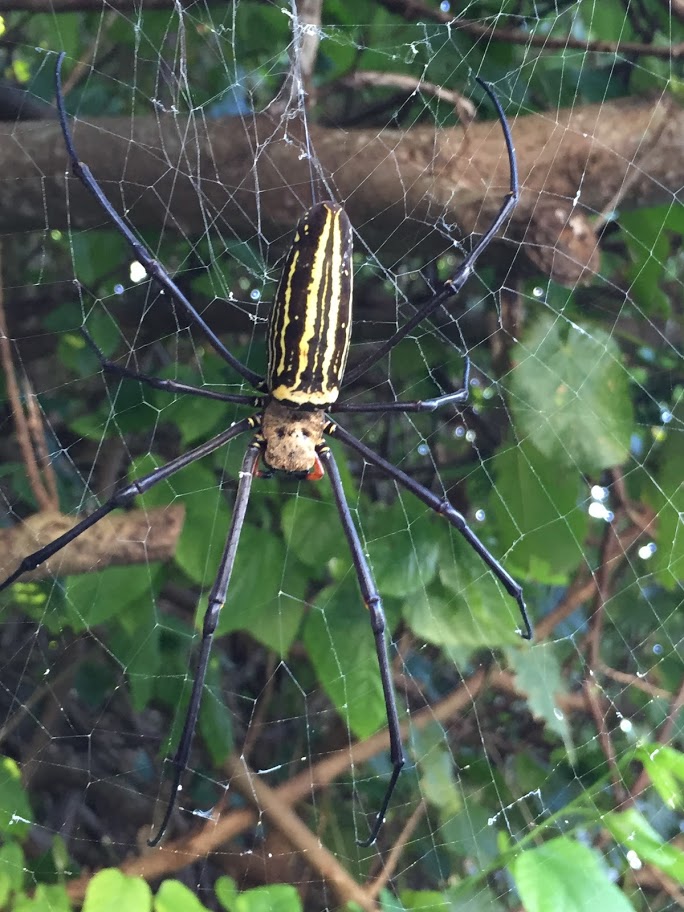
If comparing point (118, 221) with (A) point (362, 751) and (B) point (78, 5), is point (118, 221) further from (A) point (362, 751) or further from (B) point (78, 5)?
(A) point (362, 751)

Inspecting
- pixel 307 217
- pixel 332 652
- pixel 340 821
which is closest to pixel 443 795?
pixel 340 821

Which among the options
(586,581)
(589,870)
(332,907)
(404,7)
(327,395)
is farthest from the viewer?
(586,581)

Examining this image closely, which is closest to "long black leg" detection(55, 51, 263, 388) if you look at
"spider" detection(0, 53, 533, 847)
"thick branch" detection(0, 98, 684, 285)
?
"spider" detection(0, 53, 533, 847)

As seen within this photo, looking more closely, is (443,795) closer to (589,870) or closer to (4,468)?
(589,870)

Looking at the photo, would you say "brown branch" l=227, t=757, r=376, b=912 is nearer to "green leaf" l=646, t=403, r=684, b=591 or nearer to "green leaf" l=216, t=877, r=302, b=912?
"green leaf" l=216, t=877, r=302, b=912

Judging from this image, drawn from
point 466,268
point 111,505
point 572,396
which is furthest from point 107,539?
point 572,396
